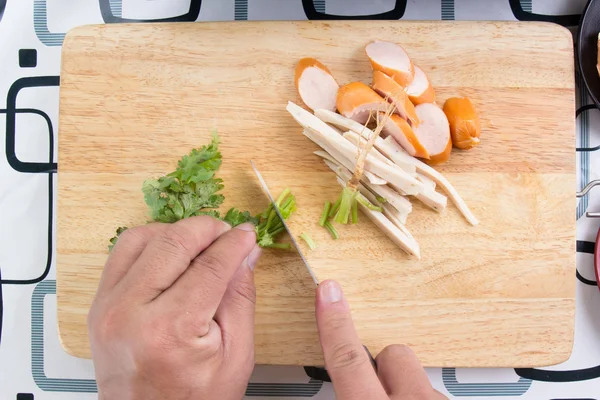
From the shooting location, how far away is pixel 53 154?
98.8 inches

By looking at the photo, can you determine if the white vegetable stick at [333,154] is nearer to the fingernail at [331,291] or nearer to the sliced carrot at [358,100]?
the sliced carrot at [358,100]

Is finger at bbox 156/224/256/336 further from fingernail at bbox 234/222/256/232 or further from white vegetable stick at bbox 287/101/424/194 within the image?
white vegetable stick at bbox 287/101/424/194

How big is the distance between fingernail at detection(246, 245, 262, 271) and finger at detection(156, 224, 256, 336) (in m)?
0.34

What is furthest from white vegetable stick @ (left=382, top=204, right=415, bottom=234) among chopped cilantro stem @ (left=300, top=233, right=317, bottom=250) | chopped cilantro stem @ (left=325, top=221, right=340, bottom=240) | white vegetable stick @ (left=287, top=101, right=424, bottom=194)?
chopped cilantro stem @ (left=300, top=233, right=317, bottom=250)

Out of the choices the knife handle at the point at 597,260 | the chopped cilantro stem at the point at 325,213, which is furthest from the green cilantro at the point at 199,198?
the knife handle at the point at 597,260

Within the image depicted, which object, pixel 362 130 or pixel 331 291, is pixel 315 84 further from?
pixel 331 291

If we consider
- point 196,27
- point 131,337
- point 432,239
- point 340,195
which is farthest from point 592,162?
point 131,337

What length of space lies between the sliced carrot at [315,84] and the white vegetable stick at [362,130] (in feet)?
0.21

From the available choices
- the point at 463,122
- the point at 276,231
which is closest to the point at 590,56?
the point at 463,122

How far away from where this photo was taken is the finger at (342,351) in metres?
1.85

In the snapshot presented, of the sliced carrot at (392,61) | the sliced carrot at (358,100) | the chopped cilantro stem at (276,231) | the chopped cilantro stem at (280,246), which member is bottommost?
the chopped cilantro stem at (280,246)

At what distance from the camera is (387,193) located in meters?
2.22

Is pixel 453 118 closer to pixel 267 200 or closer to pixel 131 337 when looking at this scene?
pixel 267 200

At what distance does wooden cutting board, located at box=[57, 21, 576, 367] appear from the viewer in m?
2.26
